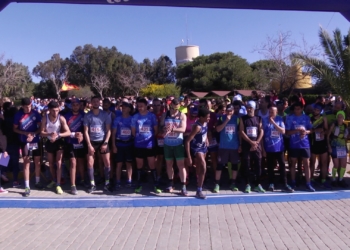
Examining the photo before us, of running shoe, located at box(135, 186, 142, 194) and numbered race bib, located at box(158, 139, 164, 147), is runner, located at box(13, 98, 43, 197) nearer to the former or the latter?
running shoe, located at box(135, 186, 142, 194)

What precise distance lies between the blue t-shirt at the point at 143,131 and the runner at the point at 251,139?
184 centimetres

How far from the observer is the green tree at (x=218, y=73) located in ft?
160

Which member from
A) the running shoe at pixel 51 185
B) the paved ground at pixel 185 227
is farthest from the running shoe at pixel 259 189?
the running shoe at pixel 51 185

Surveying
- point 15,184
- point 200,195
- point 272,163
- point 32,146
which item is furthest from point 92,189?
point 272,163

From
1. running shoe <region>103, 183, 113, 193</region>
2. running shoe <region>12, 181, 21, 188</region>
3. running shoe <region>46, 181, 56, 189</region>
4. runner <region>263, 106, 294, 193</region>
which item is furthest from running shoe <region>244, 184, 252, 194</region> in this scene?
running shoe <region>12, 181, 21, 188</region>

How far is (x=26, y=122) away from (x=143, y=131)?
2413mm

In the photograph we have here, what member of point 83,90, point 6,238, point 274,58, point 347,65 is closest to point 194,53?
point 83,90

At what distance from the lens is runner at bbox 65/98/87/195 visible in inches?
289

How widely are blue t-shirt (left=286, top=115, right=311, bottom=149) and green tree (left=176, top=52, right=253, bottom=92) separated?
39.3 meters

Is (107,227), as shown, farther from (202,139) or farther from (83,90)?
(83,90)

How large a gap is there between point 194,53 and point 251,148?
62.7 metres

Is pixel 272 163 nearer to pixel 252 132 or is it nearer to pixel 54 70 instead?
pixel 252 132

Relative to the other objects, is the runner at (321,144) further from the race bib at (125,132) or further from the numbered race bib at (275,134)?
the race bib at (125,132)

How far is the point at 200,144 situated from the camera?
23.0 feet
